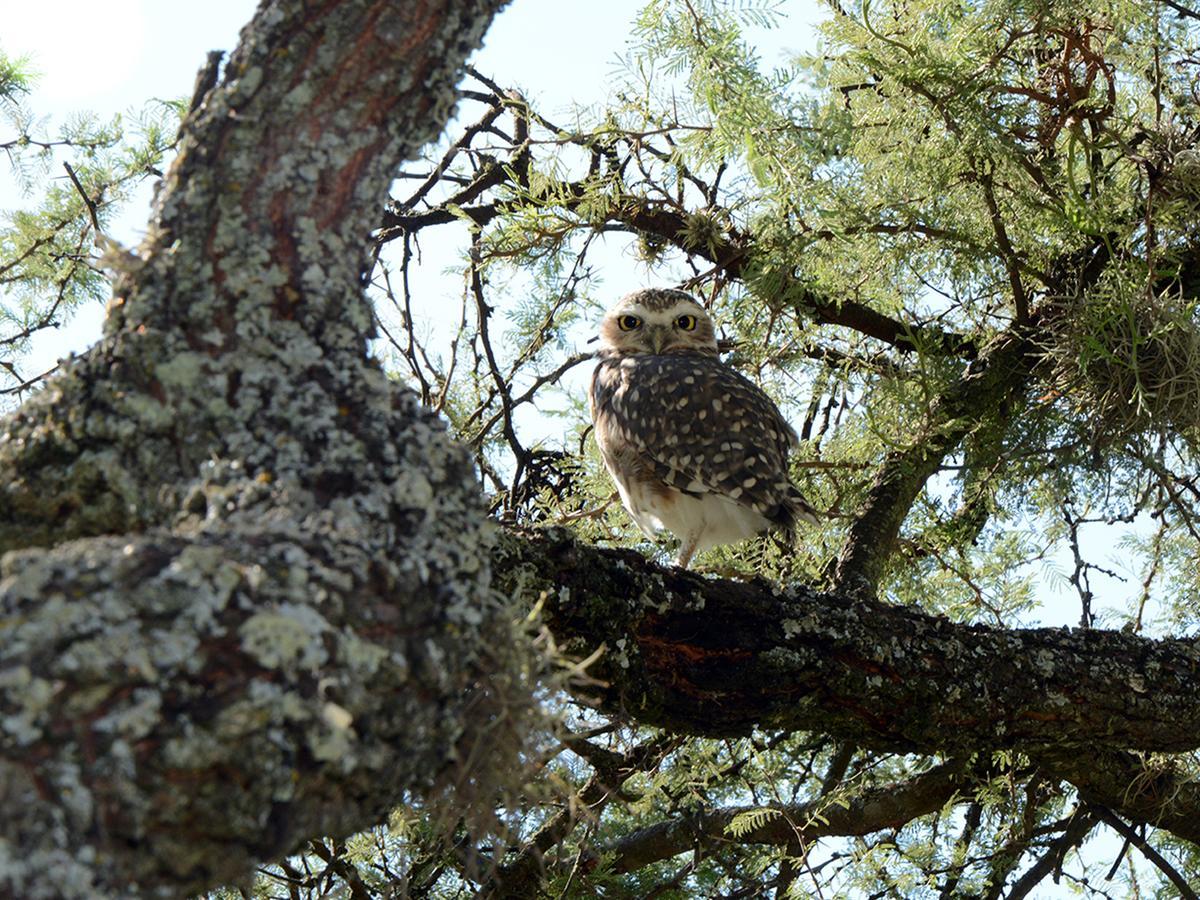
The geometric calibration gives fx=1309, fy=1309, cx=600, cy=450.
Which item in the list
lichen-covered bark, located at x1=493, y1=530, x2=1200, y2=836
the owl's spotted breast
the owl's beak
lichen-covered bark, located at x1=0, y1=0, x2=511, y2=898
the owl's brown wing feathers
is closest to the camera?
lichen-covered bark, located at x1=0, y1=0, x2=511, y2=898

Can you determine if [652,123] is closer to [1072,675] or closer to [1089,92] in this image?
[1089,92]

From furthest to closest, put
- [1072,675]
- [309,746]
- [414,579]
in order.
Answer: [1072,675] < [414,579] < [309,746]

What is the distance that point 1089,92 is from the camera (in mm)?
3186

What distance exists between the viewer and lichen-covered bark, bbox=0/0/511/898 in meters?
1.08

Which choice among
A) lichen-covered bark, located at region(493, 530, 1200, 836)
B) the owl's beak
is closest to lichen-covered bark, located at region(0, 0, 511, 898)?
lichen-covered bark, located at region(493, 530, 1200, 836)

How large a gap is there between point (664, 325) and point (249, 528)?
3.30 m

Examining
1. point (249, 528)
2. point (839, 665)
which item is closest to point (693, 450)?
point (839, 665)

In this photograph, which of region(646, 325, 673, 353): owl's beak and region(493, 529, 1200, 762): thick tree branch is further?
region(646, 325, 673, 353): owl's beak

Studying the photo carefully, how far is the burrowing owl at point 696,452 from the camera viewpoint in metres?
3.58

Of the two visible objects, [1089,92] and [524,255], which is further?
[524,255]

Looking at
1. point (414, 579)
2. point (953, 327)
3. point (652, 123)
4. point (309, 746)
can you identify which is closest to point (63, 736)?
point (309, 746)

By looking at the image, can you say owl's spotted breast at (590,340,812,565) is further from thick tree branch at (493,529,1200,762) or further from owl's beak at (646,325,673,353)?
thick tree branch at (493,529,1200,762)

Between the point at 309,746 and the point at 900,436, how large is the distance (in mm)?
2516

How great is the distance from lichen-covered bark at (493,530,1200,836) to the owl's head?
6.39 ft
